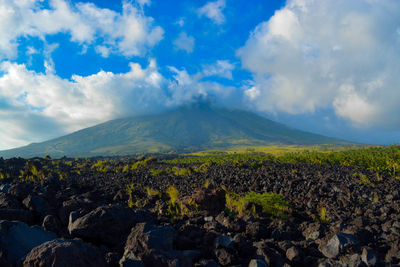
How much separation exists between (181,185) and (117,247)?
8.85 m

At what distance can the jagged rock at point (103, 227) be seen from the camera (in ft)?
14.4

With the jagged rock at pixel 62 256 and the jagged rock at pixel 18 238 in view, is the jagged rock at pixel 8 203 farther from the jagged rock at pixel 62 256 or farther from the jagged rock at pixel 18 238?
the jagged rock at pixel 62 256

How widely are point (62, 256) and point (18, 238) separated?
4.84 feet

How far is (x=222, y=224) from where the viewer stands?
5.41m

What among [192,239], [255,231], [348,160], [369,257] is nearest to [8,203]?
[192,239]

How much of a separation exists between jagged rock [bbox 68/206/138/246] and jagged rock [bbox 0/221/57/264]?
473 millimetres

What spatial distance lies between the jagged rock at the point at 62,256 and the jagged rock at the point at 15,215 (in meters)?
2.96

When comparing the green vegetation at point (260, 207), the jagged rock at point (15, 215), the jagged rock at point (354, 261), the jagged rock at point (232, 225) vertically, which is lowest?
the green vegetation at point (260, 207)

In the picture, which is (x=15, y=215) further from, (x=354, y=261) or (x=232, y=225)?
(x=354, y=261)

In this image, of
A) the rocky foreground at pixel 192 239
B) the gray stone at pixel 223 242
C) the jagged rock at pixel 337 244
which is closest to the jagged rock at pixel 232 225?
the rocky foreground at pixel 192 239

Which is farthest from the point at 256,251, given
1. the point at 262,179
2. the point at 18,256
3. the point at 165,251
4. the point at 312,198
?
the point at 262,179

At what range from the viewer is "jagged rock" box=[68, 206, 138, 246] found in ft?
14.4

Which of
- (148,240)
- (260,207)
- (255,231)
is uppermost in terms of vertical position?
(148,240)

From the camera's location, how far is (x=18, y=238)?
148 inches
